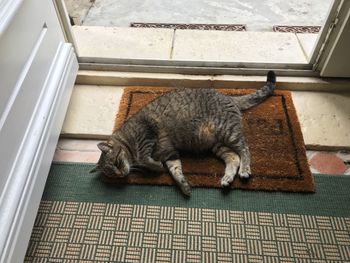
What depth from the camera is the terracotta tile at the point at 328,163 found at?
1.48 metres

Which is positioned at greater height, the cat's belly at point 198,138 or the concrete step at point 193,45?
the concrete step at point 193,45

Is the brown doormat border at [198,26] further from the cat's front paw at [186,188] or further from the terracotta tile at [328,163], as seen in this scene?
the cat's front paw at [186,188]

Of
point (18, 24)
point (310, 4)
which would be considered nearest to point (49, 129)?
point (18, 24)

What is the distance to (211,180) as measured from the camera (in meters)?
1.43

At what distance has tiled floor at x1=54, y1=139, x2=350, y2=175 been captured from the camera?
1490 mm

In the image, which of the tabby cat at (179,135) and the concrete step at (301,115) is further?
the concrete step at (301,115)

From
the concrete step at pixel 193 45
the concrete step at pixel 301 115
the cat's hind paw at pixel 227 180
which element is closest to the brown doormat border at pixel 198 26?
the concrete step at pixel 193 45

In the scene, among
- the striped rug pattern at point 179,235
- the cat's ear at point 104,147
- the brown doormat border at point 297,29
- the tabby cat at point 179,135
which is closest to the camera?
the striped rug pattern at point 179,235

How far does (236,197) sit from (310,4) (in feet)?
5.66

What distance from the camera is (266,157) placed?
150cm

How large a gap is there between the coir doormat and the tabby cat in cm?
4

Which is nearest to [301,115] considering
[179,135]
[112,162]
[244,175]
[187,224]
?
[244,175]

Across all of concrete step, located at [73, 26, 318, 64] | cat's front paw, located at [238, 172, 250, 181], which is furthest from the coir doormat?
concrete step, located at [73, 26, 318, 64]

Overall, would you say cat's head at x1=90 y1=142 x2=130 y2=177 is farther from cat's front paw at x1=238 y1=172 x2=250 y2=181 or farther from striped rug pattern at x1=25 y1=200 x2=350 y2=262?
cat's front paw at x1=238 y1=172 x2=250 y2=181
